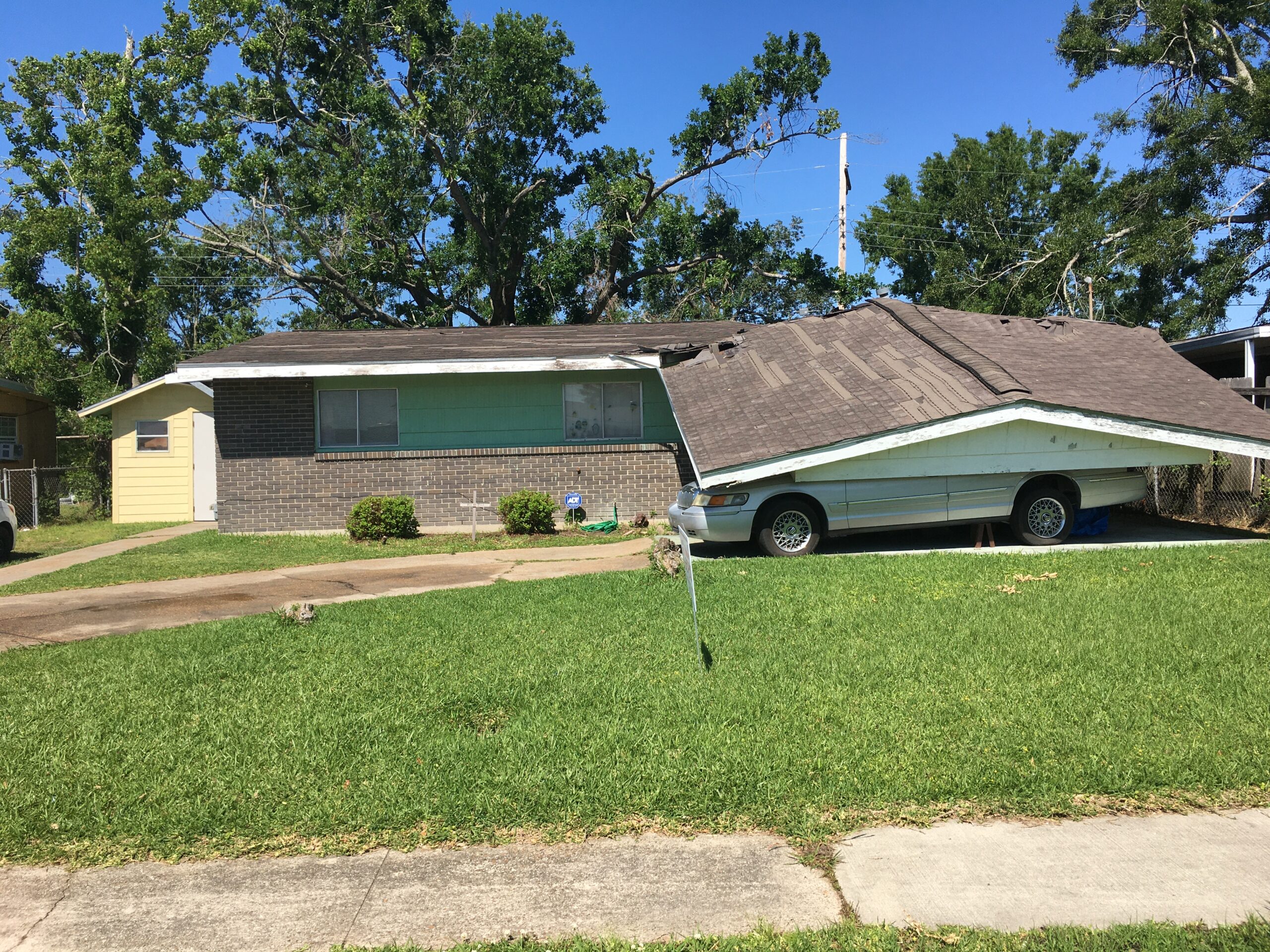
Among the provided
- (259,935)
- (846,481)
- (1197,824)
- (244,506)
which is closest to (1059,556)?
(846,481)

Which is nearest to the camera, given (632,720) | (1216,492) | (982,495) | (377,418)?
(632,720)

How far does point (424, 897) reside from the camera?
3693mm

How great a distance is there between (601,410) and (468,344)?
115 inches

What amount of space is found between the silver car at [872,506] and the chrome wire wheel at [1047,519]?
0.01 m

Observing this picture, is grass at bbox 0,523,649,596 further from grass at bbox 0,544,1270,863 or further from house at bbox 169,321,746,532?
grass at bbox 0,544,1270,863

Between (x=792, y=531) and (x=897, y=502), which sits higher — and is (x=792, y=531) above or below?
below

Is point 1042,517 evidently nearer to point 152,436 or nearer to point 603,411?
point 603,411

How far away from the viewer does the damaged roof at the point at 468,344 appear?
612 inches

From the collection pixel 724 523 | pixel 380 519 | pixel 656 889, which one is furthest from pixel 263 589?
pixel 656 889

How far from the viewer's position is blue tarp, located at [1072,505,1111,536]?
1248cm

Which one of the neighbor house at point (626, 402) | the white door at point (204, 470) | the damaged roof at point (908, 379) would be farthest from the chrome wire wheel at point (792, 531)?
the white door at point (204, 470)

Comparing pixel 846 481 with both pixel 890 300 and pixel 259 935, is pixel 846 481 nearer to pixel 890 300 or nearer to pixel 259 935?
pixel 890 300

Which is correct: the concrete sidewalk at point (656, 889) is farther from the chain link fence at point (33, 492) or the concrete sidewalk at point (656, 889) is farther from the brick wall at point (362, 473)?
the chain link fence at point (33, 492)

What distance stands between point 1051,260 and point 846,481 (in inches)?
844
